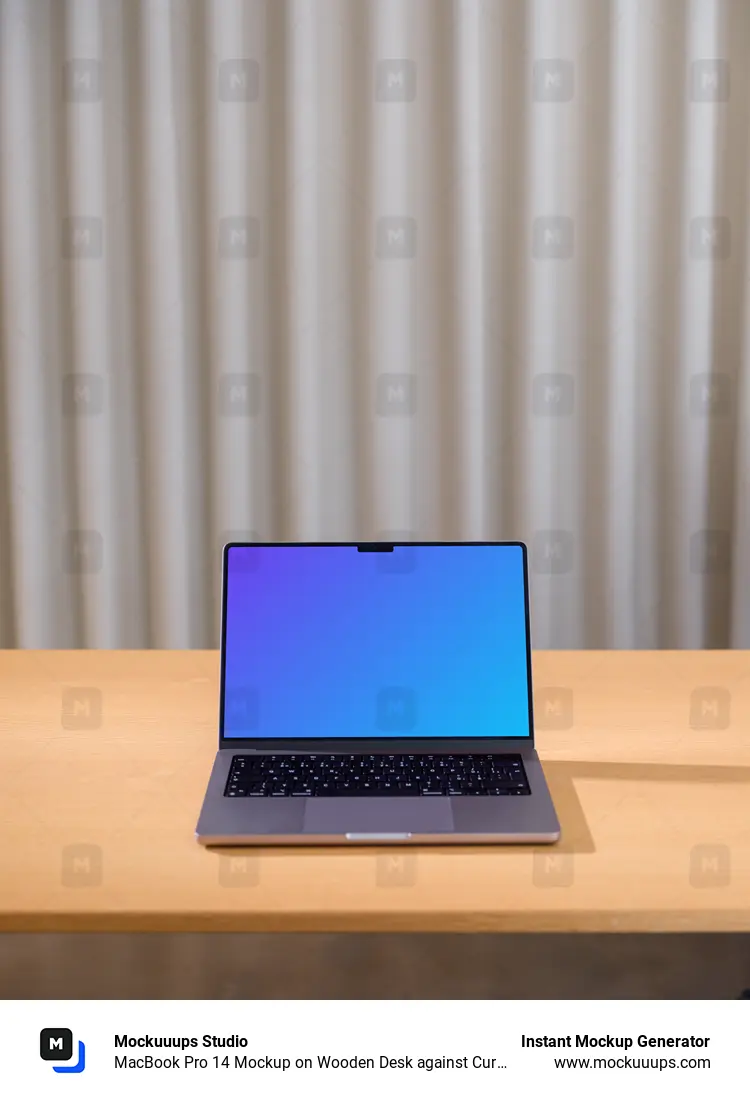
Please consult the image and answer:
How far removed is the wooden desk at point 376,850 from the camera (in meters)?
0.72

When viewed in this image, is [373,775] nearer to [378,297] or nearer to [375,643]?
[375,643]

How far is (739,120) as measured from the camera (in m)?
2.29

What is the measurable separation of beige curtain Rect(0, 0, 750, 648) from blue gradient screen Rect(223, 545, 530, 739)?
1.38 m

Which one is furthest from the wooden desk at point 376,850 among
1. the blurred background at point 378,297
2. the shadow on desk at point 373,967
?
the blurred background at point 378,297

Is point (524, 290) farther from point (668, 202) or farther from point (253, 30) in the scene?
point (253, 30)

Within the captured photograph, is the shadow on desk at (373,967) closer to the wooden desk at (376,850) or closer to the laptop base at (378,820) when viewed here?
the wooden desk at (376,850)

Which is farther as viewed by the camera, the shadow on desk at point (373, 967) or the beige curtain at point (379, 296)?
the beige curtain at point (379, 296)

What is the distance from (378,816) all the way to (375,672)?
20 centimetres

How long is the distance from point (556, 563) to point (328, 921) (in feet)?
5.93

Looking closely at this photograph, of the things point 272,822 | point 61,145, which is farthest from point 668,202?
point 272,822

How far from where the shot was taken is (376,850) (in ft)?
2.67

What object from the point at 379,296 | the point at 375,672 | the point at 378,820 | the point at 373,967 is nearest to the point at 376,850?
the point at 378,820
